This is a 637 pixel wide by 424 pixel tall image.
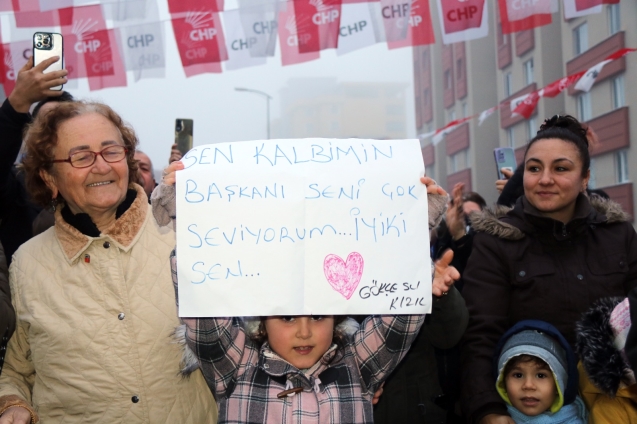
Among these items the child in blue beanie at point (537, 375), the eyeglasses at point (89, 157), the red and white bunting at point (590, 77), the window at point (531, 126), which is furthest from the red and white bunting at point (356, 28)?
the window at point (531, 126)

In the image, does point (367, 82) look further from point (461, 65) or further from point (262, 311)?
point (262, 311)

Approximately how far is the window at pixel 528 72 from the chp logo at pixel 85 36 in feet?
55.7

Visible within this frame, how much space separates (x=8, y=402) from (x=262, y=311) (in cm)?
96

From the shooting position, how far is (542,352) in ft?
7.97

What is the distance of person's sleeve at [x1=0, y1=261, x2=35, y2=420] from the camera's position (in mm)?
2262

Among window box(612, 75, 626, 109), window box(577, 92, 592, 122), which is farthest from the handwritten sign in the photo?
window box(577, 92, 592, 122)

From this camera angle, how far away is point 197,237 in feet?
6.72

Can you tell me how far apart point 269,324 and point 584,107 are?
17463mm

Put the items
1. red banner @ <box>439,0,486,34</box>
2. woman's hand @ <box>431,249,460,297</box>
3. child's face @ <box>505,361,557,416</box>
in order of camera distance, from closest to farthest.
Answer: woman's hand @ <box>431,249,460,297</box> < child's face @ <box>505,361,557,416</box> < red banner @ <box>439,0,486,34</box>

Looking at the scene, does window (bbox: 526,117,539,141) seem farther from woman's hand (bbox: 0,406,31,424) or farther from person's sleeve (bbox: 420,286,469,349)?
woman's hand (bbox: 0,406,31,424)

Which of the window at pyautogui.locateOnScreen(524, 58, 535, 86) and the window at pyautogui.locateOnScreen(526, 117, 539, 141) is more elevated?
the window at pyautogui.locateOnScreen(524, 58, 535, 86)

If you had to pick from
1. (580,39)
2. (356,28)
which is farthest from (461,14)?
(580,39)

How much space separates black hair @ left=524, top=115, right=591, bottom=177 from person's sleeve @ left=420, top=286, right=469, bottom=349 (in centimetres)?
100

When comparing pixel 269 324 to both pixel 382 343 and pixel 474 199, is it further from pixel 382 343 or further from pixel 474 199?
pixel 474 199
